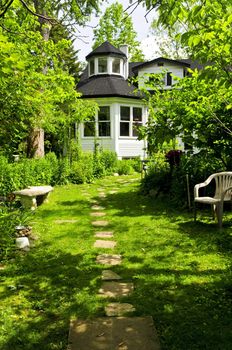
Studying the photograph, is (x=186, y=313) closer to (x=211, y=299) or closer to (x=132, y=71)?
(x=211, y=299)

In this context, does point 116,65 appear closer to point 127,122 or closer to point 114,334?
point 127,122

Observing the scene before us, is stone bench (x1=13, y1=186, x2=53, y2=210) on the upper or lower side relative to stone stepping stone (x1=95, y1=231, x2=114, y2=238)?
upper

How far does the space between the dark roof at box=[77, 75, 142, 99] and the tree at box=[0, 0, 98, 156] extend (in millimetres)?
5133

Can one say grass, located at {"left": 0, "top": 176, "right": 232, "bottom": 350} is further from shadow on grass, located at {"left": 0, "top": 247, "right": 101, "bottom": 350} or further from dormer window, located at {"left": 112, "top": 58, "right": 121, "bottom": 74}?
dormer window, located at {"left": 112, "top": 58, "right": 121, "bottom": 74}

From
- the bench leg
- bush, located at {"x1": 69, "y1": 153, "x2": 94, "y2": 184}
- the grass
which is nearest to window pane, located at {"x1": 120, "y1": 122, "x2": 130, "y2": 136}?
bush, located at {"x1": 69, "y1": 153, "x2": 94, "y2": 184}

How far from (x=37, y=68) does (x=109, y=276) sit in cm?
871

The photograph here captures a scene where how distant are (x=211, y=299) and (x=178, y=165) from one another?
21.7 ft

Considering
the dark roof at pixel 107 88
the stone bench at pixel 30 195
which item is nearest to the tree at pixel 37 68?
the stone bench at pixel 30 195

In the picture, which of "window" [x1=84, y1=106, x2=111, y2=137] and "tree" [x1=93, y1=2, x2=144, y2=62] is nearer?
"window" [x1=84, y1=106, x2=111, y2=137]

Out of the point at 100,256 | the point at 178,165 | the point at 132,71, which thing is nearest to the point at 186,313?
the point at 100,256

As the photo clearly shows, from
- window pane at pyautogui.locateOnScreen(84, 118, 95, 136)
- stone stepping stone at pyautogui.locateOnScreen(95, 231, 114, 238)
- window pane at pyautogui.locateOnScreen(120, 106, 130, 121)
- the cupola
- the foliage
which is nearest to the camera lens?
the foliage

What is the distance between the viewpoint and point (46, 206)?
945 cm

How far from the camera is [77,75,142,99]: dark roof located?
21203mm

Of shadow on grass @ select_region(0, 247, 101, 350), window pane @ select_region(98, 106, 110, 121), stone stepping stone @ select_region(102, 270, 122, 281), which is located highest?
window pane @ select_region(98, 106, 110, 121)
